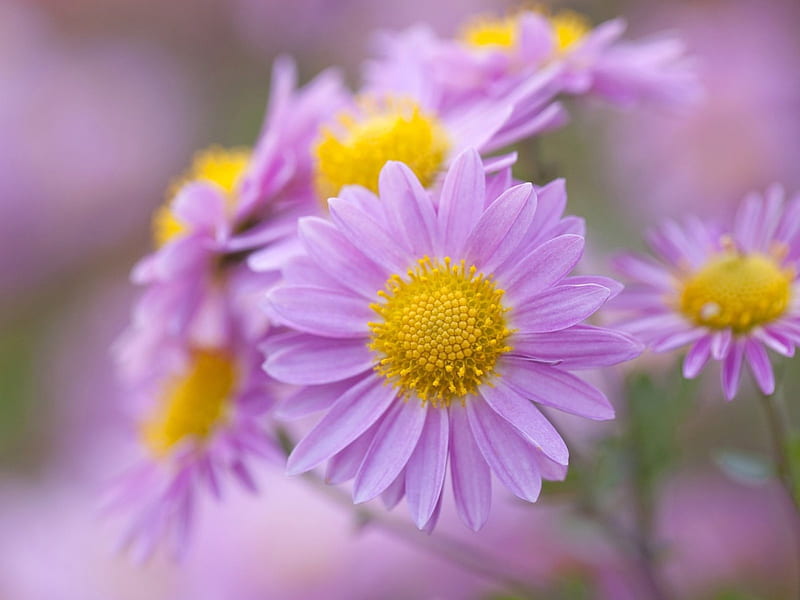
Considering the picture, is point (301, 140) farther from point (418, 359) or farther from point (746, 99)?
point (746, 99)

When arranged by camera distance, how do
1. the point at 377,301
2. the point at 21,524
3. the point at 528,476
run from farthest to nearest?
the point at 21,524 → the point at 377,301 → the point at 528,476

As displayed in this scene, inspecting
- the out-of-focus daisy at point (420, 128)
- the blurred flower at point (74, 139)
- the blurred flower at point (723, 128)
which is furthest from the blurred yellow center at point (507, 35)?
the blurred flower at point (74, 139)

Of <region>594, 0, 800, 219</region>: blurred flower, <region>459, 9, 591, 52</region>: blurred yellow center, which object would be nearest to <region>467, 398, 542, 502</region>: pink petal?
<region>459, 9, 591, 52</region>: blurred yellow center

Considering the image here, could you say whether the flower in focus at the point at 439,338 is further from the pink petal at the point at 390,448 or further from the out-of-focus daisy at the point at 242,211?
the out-of-focus daisy at the point at 242,211

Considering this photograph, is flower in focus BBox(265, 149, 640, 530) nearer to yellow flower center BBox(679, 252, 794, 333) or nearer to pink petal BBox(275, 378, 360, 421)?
pink petal BBox(275, 378, 360, 421)

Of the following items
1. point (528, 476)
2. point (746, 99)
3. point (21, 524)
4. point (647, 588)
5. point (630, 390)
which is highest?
point (746, 99)

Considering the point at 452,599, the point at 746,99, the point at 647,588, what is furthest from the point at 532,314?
the point at 746,99

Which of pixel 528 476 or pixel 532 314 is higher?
pixel 532 314
